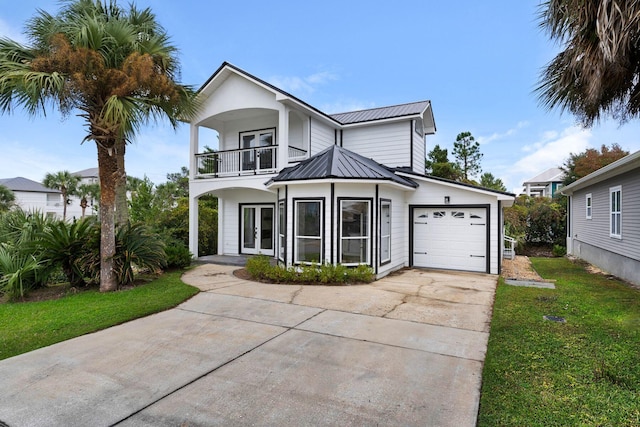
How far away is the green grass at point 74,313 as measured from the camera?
17.2 ft

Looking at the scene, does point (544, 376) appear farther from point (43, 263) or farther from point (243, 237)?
point (243, 237)

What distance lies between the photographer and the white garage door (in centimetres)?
1162

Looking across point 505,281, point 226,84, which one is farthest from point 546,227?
point 226,84

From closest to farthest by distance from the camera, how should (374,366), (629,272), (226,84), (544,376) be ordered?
(544,376) → (374,366) → (629,272) → (226,84)

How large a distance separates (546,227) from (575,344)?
1849 centimetres

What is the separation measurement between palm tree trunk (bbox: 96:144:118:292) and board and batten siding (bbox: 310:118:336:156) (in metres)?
7.14

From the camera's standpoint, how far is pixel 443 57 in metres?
16.6

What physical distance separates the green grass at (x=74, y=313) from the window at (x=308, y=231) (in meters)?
3.25

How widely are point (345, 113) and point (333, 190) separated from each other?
26.1ft

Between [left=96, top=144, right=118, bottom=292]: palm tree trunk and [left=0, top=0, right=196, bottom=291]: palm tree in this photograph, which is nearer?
[left=0, top=0, right=196, bottom=291]: palm tree

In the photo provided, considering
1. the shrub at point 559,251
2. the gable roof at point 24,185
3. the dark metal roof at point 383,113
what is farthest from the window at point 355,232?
the gable roof at point 24,185

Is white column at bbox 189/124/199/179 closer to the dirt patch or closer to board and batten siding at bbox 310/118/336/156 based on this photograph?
board and batten siding at bbox 310/118/336/156

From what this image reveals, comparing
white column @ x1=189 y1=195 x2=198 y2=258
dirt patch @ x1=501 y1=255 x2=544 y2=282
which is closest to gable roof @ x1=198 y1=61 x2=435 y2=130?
white column @ x1=189 y1=195 x2=198 y2=258

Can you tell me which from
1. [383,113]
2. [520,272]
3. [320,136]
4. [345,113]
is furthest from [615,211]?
[345,113]
